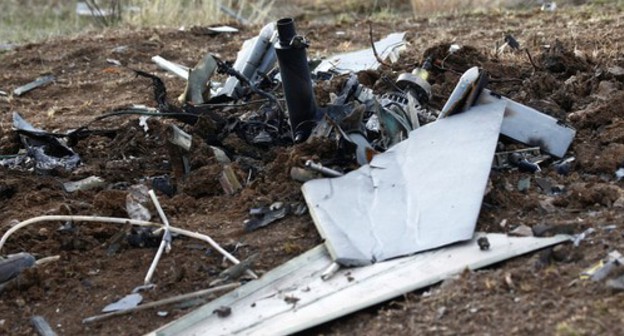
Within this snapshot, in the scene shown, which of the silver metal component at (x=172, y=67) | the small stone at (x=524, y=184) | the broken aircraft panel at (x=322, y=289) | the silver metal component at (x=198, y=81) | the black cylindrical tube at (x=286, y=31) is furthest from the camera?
the silver metal component at (x=172, y=67)

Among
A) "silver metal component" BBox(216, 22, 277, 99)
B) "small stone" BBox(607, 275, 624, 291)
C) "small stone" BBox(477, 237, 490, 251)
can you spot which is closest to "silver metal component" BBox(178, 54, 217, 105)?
"silver metal component" BBox(216, 22, 277, 99)

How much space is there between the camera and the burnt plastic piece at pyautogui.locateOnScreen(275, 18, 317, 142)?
480cm

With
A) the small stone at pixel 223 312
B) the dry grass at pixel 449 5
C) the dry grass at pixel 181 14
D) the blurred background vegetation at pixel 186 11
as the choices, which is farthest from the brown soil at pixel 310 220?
the dry grass at pixel 181 14

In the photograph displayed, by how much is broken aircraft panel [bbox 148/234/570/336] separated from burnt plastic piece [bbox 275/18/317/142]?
1.28 m

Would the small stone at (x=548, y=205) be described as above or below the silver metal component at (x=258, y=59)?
below

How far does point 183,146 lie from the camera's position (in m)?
5.07

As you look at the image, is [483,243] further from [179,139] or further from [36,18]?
[36,18]

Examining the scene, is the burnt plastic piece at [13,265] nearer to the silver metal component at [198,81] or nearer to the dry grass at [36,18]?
the silver metal component at [198,81]

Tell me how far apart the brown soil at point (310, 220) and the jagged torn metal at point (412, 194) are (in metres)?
0.14

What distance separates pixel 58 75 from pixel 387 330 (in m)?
5.95

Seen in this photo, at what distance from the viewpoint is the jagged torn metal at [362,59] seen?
22.1 feet

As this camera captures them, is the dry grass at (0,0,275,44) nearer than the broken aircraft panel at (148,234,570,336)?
No

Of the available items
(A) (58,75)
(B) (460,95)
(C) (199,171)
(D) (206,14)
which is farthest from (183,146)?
(D) (206,14)

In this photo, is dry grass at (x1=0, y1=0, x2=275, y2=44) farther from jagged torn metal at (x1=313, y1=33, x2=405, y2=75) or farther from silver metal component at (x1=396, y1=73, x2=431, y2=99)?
silver metal component at (x1=396, y1=73, x2=431, y2=99)
